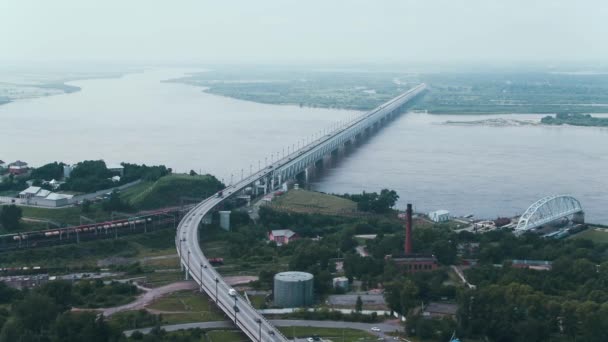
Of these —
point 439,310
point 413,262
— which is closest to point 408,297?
point 439,310

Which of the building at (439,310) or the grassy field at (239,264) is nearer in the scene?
the building at (439,310)

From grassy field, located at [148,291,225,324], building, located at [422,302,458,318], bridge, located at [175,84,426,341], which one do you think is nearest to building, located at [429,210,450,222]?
bridge, located at [175,84,426,341]

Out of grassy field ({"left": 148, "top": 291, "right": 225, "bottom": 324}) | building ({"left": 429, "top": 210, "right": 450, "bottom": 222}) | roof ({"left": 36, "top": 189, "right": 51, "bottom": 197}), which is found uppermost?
roof ({"left": 36, "top": 189, "right": 51, "bottom": 197})

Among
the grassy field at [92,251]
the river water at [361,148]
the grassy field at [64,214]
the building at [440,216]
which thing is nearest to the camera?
the grassy field at [92,251]

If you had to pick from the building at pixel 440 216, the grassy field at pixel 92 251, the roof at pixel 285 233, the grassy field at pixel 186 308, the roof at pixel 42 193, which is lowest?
the grassy field at pixel 92 251

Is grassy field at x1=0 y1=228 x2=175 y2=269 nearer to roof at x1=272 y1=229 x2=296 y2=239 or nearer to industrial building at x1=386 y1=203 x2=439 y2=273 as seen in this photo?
roof at x1=272 y1=229 x2=296 y2=239

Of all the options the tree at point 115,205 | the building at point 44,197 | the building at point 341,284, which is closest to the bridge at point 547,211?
the building at point 341,284

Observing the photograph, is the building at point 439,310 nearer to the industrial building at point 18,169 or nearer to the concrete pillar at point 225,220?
the concrete pillar at point 225,220
